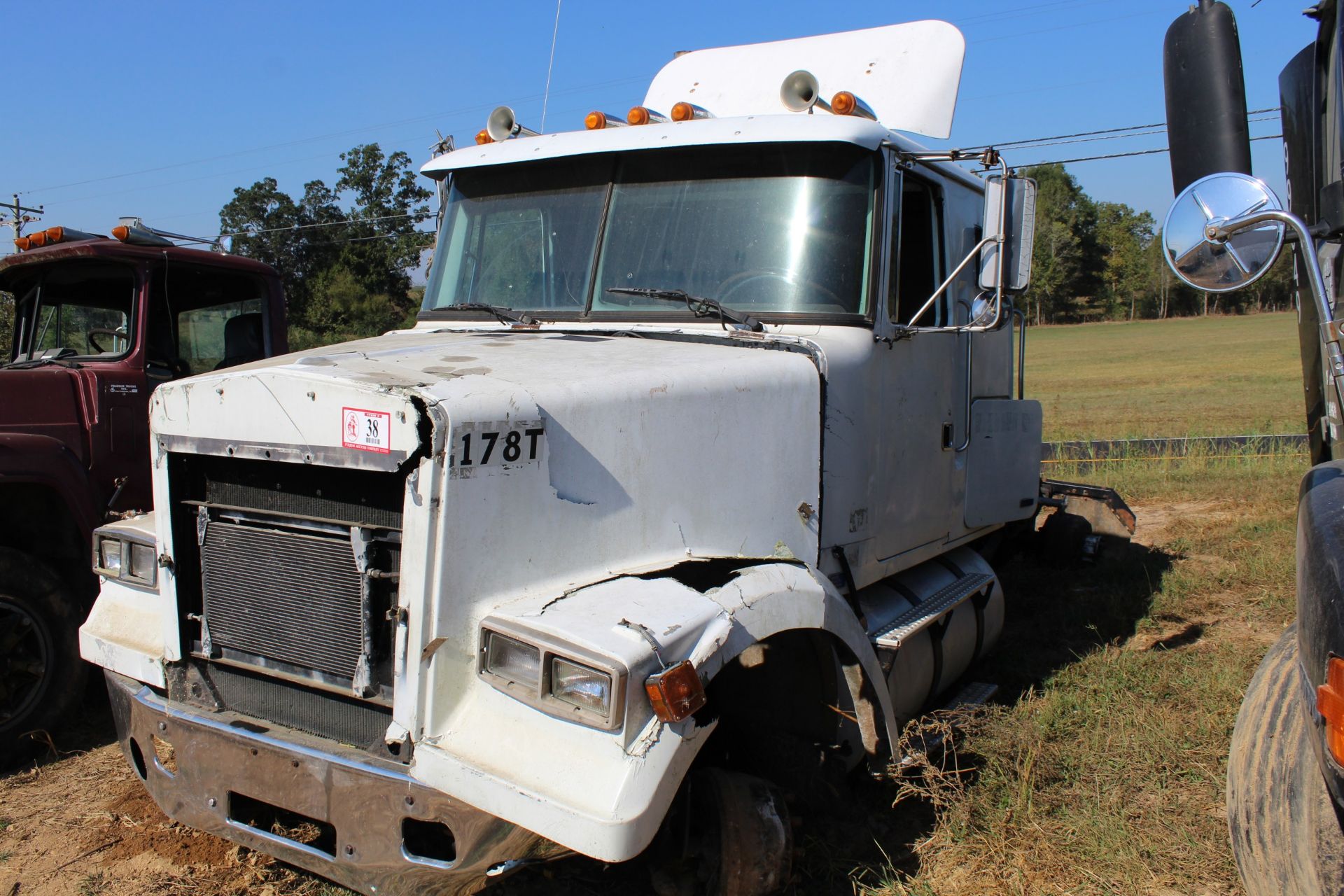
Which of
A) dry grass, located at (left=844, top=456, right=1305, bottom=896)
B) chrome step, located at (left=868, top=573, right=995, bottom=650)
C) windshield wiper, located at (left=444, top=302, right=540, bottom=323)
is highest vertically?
→ windshield wiper, located at (left=444, top=302, right=540, bottom=323)

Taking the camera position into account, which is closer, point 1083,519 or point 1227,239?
point 1227,239

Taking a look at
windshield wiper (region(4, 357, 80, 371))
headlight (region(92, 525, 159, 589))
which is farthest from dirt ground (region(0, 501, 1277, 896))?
windshield wiper (region(4, 357, 80, 371))

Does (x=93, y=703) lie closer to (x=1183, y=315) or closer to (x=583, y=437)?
(x=583, y=437)

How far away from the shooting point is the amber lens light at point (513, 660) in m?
2.56

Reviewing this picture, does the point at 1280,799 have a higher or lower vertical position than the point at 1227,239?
lower

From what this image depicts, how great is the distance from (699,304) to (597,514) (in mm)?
1233

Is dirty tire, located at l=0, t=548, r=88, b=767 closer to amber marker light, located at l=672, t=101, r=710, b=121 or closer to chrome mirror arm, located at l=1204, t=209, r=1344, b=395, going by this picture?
amber marker light, located at l=672, t=101, r=710, b=121

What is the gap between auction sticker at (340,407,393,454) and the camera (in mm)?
2664

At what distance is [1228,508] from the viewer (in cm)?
992

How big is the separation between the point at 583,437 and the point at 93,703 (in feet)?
13.6

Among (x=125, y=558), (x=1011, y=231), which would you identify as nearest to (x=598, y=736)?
(x=125, y=558)

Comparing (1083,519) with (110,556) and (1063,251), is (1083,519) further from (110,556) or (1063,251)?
(1063,251)

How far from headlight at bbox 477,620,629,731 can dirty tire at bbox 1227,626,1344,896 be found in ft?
5.52

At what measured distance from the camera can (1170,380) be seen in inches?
1249
